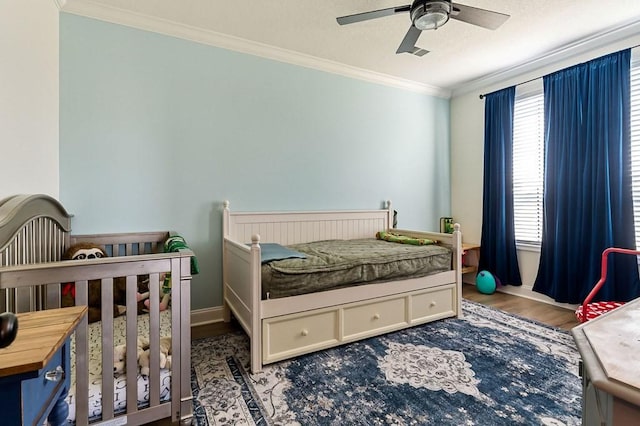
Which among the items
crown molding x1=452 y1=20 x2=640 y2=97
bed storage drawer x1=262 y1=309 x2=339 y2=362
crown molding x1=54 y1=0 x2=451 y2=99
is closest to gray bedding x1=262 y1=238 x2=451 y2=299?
bed storage drawer x1=262 y1=309 x2=339 y2=362

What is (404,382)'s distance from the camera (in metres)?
1.81

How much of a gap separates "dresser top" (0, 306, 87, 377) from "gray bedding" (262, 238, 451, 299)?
3.76ft

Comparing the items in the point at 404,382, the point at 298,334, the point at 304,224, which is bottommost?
the point at 404,382

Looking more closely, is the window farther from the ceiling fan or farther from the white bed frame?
the ceiling fan

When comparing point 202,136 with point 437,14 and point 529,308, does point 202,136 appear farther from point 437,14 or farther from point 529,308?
point 529,308

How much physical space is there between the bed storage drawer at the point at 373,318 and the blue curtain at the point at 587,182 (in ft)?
5.74

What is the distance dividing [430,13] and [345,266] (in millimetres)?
1678

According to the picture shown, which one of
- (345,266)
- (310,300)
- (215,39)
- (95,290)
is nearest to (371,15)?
(215,39)

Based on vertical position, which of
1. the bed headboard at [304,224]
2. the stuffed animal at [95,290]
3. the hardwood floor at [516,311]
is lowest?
the hardwood floor at [516,311]

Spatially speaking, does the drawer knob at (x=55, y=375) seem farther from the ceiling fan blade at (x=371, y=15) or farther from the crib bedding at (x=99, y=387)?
the ceiling fan blade at (x=371, y=15)

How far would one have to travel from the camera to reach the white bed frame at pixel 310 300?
6.48ft

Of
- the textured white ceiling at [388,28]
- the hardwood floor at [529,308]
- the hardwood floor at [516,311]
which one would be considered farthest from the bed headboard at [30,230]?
the hardwood floor at [529,308]

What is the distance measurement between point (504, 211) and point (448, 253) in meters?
1.26

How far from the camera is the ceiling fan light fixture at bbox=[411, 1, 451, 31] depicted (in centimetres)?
180
